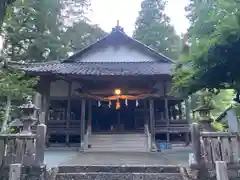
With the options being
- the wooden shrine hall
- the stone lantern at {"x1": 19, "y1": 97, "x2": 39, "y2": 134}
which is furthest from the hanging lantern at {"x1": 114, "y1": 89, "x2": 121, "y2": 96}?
the stone lantern at {"x1": 19, "y1": 97, "x2": 39, "y2": 134}

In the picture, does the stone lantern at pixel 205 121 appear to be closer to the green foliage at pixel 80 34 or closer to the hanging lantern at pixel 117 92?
the hanging lantern at pixel 117 92

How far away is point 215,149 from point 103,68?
10346 millimetres

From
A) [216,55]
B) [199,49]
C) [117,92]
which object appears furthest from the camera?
[117,92]

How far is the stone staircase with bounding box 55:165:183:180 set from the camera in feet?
21.2

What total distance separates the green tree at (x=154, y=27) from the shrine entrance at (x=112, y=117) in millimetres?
12891

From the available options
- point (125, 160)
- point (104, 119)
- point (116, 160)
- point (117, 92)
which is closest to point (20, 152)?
point (116, 160)

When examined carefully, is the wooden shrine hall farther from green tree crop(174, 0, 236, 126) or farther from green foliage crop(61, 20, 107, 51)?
green foliage crop(61, 20, 107, 51)

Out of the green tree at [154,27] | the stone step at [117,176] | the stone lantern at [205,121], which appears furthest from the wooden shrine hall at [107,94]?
the green tree at [154,27]

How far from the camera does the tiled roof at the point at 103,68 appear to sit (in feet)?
45.9

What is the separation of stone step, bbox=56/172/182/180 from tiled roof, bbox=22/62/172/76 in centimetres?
794

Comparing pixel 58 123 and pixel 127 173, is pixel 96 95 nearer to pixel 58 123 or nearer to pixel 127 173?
pixel 58 123

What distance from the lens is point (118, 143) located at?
44.4 feet

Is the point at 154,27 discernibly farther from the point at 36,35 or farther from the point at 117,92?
the point at 117,92

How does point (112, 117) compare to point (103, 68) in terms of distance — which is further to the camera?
point (112, 117)
